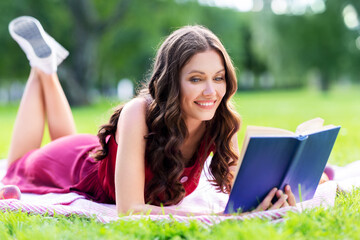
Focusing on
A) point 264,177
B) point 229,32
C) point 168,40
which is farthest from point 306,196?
point 229,32

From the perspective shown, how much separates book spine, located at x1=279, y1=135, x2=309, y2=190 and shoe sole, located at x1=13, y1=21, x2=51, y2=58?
260 centimetres

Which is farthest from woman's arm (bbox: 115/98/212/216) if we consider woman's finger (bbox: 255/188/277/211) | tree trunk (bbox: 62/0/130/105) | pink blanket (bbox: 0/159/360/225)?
tree trunk (bbox: 62/0/130/105)

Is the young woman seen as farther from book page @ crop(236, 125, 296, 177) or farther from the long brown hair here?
book page @ crop(236, 125, 296, 177)

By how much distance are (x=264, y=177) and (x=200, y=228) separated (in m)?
0.44

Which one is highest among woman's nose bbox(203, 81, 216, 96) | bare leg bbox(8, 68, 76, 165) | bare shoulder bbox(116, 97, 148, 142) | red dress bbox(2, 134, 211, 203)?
woman's nose bbox(203, 81, 216, 96)

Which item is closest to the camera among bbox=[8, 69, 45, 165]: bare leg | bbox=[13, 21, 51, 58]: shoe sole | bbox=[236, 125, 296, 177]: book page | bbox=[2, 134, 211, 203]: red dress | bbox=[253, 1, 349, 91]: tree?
bbox=[236, 125, 296, 177]: book page

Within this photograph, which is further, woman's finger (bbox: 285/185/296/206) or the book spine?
woman's finger (bbox: 285/185/296/206)

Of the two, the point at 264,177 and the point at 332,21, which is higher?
the point at 332,21

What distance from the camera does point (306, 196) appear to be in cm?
274

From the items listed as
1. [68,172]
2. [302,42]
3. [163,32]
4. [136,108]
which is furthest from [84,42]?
[136,108]

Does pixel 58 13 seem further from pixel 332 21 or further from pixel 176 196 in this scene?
pixel 176 196

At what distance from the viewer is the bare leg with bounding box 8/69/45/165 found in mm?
4047

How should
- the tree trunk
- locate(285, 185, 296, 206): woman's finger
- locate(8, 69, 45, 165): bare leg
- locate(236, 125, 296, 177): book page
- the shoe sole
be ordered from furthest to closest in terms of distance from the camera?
the tree trunk < the shoe sole < locate(8, 69, 45, 165): bare leg < locate(285, 185, 296, 206): woman's finger < locate(236, 125, 296, 177): book page

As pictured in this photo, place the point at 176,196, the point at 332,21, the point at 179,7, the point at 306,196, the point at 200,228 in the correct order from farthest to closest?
the point at 332,21, the point at 179,7, the point at 176,196, the point at 306,196, the point at 200,228
